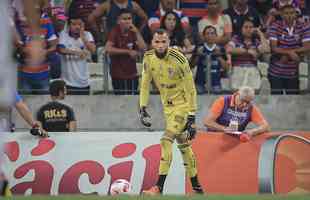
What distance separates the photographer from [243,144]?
15328 millimetres

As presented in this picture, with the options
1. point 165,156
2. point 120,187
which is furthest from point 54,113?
point 120,187

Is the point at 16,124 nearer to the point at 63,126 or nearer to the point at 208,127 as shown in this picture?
the point at 63,126

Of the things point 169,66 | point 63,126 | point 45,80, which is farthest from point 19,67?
point 169,66

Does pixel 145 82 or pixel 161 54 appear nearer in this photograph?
pixel 161 54

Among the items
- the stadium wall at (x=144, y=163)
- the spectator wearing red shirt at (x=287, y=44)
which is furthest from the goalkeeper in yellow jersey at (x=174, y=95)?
the spectator wearing red shirt at (x=287, y=44)

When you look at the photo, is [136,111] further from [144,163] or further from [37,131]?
[37,131]

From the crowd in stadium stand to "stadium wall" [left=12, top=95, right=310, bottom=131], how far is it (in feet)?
0.64

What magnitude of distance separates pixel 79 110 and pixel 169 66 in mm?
3779

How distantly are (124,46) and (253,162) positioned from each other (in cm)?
366

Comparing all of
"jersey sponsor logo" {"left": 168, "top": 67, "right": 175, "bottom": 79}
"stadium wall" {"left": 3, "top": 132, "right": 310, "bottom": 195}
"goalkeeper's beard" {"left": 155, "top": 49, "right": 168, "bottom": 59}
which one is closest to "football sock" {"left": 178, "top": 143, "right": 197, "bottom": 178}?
"stadium wall" {"left": 3, "top": 132, "right": 310, "bottom": 195}

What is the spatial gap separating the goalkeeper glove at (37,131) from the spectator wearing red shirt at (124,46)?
110 inches

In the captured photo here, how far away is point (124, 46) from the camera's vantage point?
1778cm

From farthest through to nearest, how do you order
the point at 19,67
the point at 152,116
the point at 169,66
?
the point at 152,116
the point at 19,67
the point at 169,66

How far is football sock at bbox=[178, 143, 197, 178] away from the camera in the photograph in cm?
1469
